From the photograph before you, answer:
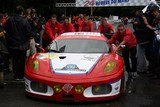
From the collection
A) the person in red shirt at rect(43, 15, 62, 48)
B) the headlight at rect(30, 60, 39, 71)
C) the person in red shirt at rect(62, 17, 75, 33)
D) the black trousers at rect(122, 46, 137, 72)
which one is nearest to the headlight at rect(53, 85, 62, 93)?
the headlight at rect(30, 60, 39, 71)

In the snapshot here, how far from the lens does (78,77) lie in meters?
8.82

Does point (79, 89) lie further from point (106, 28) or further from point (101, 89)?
point (106, 28)

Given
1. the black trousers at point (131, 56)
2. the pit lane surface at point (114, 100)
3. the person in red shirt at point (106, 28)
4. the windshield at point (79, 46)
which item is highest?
the windshield at point (79, 46)

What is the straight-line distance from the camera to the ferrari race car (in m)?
8.70

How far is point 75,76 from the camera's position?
29.0ft

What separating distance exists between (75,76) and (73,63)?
53cm

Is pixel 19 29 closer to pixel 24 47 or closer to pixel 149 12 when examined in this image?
pixel 24 47

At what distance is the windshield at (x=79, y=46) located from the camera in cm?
1036

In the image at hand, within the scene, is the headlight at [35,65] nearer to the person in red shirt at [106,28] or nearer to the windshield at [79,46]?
the windshield at [79,46]

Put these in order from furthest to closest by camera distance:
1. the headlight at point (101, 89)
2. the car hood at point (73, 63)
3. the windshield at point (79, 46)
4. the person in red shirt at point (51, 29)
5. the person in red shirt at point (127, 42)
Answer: the person in red shirt at point (51, 29), the person in red shirt at point (127, 42), the windshield at point (79, 46), the car hood at point (73, 63), the headlight at point (101, 89)

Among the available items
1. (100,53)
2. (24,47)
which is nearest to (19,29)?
(24,47)

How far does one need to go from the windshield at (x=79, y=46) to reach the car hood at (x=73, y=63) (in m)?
0.46

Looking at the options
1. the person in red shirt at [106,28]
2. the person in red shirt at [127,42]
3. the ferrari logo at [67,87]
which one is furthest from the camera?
the person in red shirt at [106,28]

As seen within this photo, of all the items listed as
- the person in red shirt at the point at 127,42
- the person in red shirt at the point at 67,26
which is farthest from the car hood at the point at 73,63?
the person in red shirt at the point at 67,26
